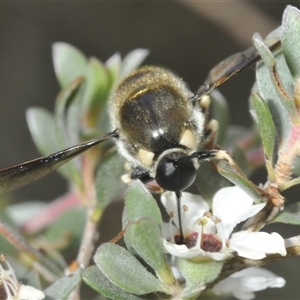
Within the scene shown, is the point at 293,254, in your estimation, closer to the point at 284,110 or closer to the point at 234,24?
the point at 284,110

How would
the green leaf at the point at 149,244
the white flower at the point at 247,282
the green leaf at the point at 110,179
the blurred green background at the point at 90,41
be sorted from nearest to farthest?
the green leaf at the point at 149,244 < the white flower at the point at 247,282 < the green leaf at the point at 110,179 < the blurred green background at the point at 90,41

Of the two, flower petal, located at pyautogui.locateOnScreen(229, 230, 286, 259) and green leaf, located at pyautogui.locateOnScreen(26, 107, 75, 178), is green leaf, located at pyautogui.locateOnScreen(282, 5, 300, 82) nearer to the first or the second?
flower petal, located at pyautogui.locateOnScreen(229, 230, 286, 259)

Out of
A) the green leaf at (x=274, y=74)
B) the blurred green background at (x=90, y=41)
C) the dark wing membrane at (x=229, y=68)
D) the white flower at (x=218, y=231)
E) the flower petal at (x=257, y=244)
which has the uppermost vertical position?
the blurred green background at (x=90, y=41)

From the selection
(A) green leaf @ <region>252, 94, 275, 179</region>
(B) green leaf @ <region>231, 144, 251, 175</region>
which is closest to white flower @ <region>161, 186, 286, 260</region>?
(A) green leaf @ <region>252, 94, 275, 179</region>

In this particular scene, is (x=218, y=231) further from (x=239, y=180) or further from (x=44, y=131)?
(x=44, y=131)

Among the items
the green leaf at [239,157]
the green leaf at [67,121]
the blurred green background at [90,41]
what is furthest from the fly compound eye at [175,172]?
the blurred green background at [90,41]

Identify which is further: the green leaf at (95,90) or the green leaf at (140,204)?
the green leaf at (95,90)

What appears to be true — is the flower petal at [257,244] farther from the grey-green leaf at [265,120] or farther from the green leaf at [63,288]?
the green leaf at [63,288]

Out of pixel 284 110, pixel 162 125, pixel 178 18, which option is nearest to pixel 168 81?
pixel 162 125
